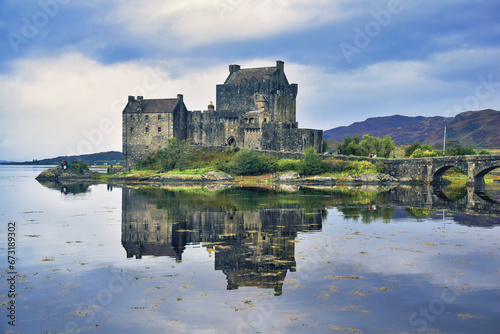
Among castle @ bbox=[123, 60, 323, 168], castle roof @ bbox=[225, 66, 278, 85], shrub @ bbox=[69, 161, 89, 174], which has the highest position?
castle roof @ bbox=[225, 66, 278, 85]

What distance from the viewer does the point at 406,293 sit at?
435 inches

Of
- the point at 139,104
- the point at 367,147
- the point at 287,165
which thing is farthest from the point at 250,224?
the point at 367,147

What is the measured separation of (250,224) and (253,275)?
9.43 metres

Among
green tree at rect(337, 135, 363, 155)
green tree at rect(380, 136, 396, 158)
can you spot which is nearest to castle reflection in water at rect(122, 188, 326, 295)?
green tree at rect(337, 135, 363, 155)

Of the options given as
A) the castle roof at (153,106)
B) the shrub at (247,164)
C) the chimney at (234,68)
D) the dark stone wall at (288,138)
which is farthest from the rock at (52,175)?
the dark stone wall at (288,138)

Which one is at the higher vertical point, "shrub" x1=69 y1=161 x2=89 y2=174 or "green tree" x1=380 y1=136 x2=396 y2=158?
"green tree" x1=380 y1=136 x2=396 y2=158

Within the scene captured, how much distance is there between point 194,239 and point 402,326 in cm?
1048

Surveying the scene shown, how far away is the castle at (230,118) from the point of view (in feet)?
230

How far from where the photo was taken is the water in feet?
30.6

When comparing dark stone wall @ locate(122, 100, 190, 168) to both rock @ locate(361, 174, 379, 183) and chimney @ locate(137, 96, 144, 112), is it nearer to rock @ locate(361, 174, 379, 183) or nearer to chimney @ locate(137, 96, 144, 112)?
chimney @ locate(137, 96, 144, 112)

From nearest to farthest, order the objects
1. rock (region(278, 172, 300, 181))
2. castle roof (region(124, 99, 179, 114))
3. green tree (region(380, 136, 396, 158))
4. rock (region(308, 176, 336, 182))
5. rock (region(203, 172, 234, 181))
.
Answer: rock (region(308, 176, 336, 182)), rock (region(278, 172, 300, 181)), rock (region(203, 172, 234, 181)), castle roof (region(124, 99, 179, 114)), green tree (region(380, 136, 396, 158))

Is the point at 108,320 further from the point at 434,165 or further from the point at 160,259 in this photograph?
the point at 434,165

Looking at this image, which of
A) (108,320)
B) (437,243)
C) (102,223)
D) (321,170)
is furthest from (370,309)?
(321,170)

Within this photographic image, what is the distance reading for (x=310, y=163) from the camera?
205ft
